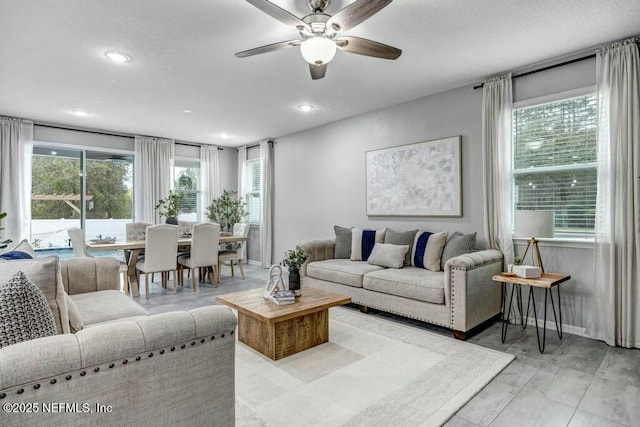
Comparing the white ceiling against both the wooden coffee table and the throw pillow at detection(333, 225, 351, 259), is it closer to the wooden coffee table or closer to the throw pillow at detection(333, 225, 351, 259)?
the throw pillow at detection(333, 225, 351, 259)

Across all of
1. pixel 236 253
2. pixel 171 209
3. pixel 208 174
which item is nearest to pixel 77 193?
pixel 171 209

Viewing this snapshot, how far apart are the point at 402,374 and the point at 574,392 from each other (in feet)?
3.45

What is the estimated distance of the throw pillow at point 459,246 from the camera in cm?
359

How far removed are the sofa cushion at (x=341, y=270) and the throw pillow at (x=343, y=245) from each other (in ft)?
0.40

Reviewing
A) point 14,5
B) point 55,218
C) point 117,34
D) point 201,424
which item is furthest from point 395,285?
point 55,218

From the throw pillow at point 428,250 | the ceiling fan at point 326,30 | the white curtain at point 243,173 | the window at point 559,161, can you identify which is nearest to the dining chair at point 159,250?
the white curtain at point 243,173

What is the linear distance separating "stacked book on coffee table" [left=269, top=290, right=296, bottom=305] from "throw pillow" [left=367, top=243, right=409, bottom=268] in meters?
1.48

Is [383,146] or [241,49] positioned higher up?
[241,49]

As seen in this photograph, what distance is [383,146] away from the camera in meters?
4.82

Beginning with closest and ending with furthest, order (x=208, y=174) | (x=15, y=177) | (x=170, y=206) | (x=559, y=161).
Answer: (x=559, y=161)
(x=15, y=177)
(x=170, y=206)
(x=208, y=174)

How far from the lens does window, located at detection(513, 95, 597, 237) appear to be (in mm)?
3192

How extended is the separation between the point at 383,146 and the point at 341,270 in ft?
6.15

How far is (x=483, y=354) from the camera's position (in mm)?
2740

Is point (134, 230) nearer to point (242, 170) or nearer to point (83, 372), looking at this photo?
point (242, 170)
